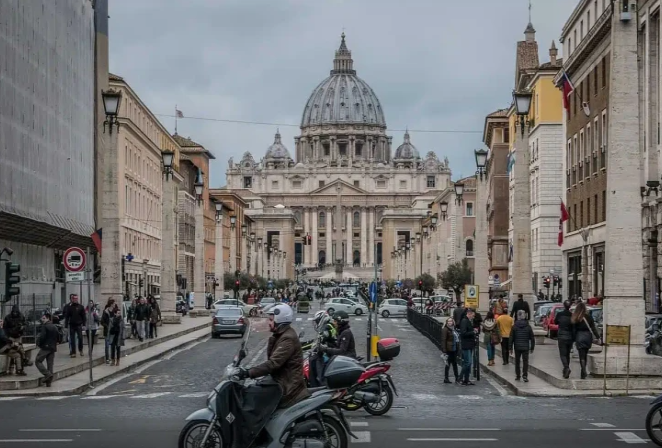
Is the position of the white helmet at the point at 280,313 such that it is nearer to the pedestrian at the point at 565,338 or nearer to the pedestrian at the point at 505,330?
the pedestrian at the point at 565,338

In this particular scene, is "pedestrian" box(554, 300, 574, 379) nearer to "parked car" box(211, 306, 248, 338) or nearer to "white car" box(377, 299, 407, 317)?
"parked car" box(211, 306, 248, 338)

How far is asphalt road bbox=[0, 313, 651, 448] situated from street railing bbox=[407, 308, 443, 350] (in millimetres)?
14882

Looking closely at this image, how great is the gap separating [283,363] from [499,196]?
283ft

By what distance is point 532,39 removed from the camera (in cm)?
9438

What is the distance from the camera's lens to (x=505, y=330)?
102ft

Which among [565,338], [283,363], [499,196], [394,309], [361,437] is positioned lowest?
[394,309]

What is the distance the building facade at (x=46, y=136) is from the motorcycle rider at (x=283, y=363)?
28.2 meters

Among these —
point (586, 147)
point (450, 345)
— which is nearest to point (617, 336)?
point (450, 345)

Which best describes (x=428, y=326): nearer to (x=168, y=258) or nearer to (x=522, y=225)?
(x=522, y=225)

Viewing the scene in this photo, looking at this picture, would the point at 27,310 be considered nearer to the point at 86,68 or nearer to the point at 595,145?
the point at 86,68

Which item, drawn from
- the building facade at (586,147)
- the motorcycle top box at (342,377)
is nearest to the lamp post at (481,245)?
the building facade at (586,147)

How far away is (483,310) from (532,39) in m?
50.1

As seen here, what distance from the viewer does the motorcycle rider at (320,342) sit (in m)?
20.0

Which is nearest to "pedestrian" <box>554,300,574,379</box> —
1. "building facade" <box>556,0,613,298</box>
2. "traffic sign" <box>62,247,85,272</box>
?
"traffic sign" <box>62,247,85,272</box>
